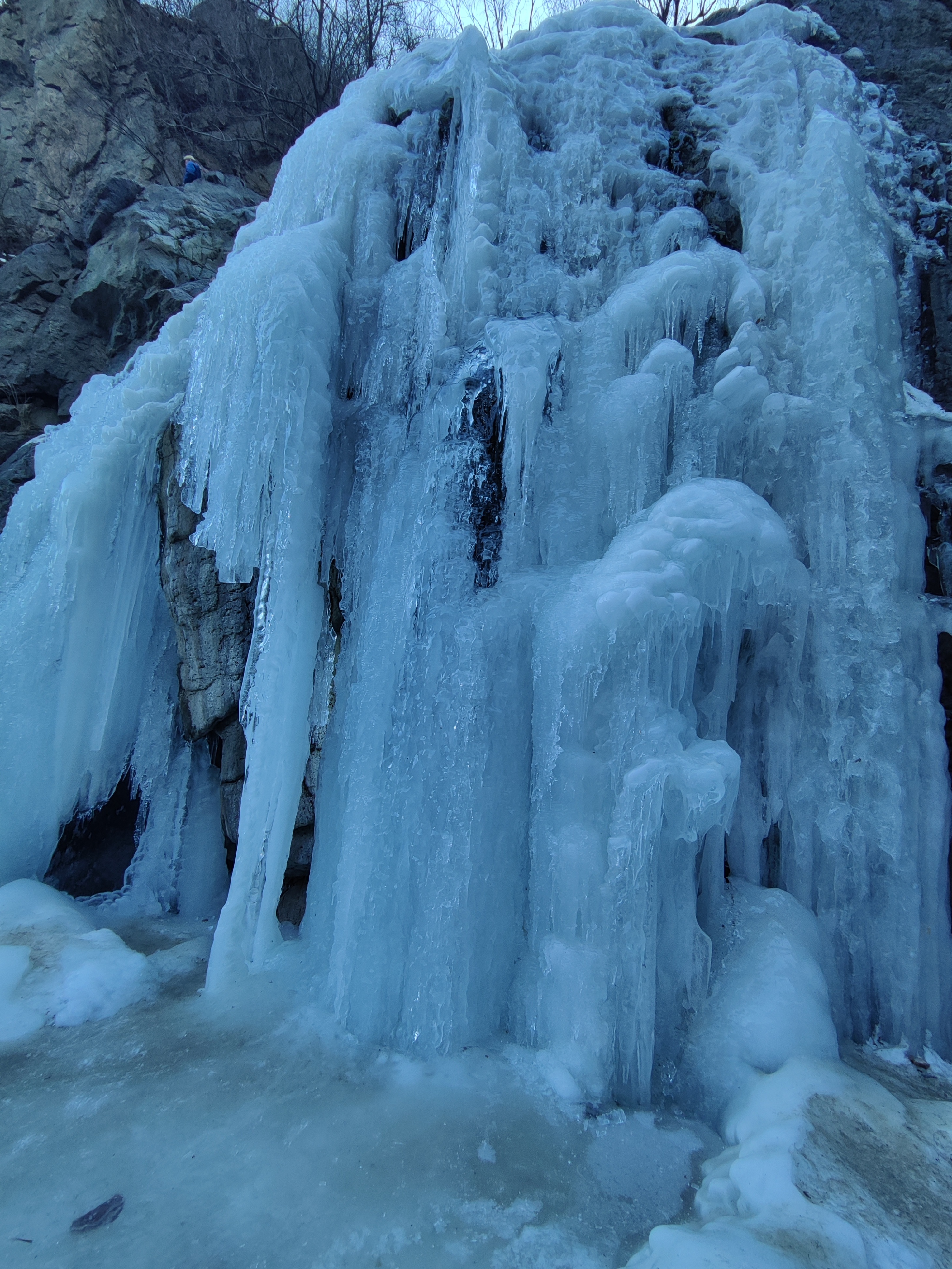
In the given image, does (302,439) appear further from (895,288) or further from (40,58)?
(40,58)

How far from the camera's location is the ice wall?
303 centimetres

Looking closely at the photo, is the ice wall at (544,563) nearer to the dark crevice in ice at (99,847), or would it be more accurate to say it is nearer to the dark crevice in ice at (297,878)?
the dark crevice in ice at (99,847)

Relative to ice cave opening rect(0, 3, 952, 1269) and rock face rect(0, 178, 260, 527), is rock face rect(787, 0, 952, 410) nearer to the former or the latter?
ice cave opening rect(0, 3, 952, 1269)

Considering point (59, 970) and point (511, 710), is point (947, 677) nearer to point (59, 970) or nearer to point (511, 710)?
point (511, 710)

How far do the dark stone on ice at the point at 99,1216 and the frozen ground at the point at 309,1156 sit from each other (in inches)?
0.8

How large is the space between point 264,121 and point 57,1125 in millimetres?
13921

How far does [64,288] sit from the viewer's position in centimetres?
857

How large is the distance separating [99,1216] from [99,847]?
326 centimetres

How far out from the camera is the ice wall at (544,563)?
303 cm

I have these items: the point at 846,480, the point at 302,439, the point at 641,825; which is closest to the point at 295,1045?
the point at 641,825

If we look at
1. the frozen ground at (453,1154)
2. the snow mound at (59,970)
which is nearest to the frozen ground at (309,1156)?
the frozen ground at (453,1154)

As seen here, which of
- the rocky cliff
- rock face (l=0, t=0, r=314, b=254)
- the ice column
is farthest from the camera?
rock face (l=0, t=0, r=314, b=254)

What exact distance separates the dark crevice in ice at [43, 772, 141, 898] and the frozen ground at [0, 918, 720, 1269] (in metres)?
1.96

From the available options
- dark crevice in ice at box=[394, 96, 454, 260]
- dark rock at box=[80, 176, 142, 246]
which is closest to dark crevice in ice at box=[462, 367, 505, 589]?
dark crevice in ice at box=[394, 96, 454, 260]
